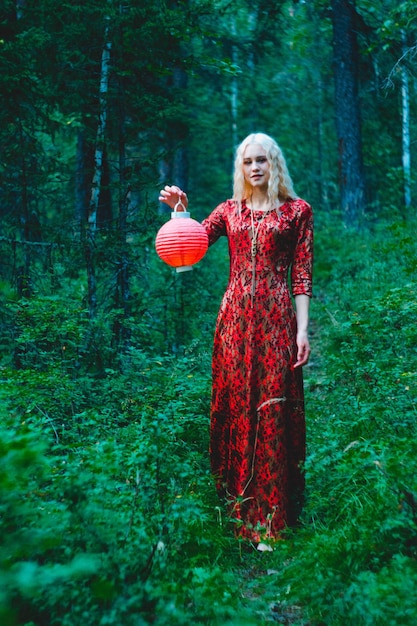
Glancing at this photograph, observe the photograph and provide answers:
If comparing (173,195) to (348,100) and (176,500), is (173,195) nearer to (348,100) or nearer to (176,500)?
(176,500)

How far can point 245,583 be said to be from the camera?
3512 millimetres

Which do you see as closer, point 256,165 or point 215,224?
point 256,165

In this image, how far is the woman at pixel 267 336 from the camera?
4109mm

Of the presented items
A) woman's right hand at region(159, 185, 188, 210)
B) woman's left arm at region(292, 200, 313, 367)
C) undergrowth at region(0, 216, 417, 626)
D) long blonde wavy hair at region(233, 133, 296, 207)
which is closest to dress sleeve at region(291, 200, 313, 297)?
woman's left arm at region(292, 200, 313, 367)

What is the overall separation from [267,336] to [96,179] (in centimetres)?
348

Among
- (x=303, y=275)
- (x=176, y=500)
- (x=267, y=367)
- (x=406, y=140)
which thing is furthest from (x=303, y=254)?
(x=406, y=140)

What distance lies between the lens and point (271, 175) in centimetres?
409

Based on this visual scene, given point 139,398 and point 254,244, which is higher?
point 254,244

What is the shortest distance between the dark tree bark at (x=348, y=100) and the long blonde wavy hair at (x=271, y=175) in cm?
1045

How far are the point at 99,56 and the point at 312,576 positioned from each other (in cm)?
603

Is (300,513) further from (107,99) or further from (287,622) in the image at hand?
(107,99)

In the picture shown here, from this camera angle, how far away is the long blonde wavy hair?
13.4 feet

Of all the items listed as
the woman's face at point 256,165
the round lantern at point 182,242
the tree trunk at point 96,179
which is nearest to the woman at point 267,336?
the woman's face at point 256,165

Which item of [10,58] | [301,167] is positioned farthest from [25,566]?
[301,167]
